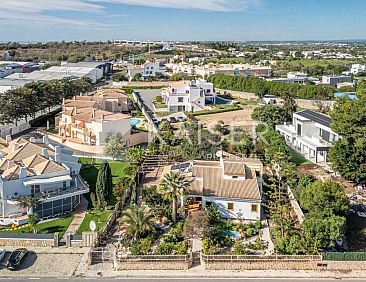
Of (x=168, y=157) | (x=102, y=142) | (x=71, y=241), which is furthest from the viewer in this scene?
(x=102, y=142)

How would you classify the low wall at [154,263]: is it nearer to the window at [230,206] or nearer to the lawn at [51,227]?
the lawn at [51,227]

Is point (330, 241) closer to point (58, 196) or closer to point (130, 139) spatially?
point (58, 196)

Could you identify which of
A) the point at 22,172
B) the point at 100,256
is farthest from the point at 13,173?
the point at 100,256

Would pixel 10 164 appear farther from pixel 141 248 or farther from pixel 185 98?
pixel 185 98

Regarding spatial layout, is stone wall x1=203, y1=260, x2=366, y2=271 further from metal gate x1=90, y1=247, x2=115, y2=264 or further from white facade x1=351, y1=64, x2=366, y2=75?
white facade x1=351, y1=64, x2=366, y2=75

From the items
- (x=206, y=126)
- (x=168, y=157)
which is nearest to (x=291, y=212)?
(x=168, y=157)

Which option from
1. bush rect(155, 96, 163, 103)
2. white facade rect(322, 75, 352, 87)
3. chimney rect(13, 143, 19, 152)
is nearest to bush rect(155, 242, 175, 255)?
chimney rect(13, 143, 19, 152)

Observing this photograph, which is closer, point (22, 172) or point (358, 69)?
point (22, 172)
